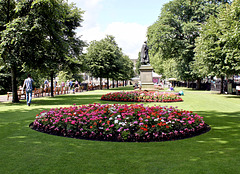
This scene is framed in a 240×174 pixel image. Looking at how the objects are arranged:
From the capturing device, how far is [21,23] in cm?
1512

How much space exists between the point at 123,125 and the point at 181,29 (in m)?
32.9

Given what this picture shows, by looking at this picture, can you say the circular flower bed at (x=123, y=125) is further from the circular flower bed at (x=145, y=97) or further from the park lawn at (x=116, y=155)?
the circular flower bed at (x=145, y=97)

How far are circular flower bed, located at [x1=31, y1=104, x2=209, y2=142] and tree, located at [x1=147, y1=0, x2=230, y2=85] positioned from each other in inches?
1157

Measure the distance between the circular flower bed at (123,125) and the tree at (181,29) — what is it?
2939 centimetres

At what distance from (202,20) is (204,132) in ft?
112

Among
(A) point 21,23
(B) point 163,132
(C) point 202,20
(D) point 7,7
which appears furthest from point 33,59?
(C) point 202,20

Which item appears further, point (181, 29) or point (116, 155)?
point (181, 29)

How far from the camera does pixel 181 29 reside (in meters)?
36.0

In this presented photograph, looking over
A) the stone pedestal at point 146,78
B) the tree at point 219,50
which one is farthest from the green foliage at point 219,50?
the stone pedestal at point 146,78

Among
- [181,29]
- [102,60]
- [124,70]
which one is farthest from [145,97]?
[124,70]

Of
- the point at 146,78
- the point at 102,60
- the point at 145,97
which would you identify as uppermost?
the point at 102,60

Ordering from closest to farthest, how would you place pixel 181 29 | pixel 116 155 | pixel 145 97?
pixel 116 155 → pixel 145 97 → pixel 181 29

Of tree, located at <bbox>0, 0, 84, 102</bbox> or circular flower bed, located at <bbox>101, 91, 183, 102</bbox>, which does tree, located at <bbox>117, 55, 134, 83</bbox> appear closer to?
circular flower bed, located at <bbox>101, 91, 183, 102</bbox>

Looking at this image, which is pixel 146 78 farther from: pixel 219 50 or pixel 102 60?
pixel 102 60
